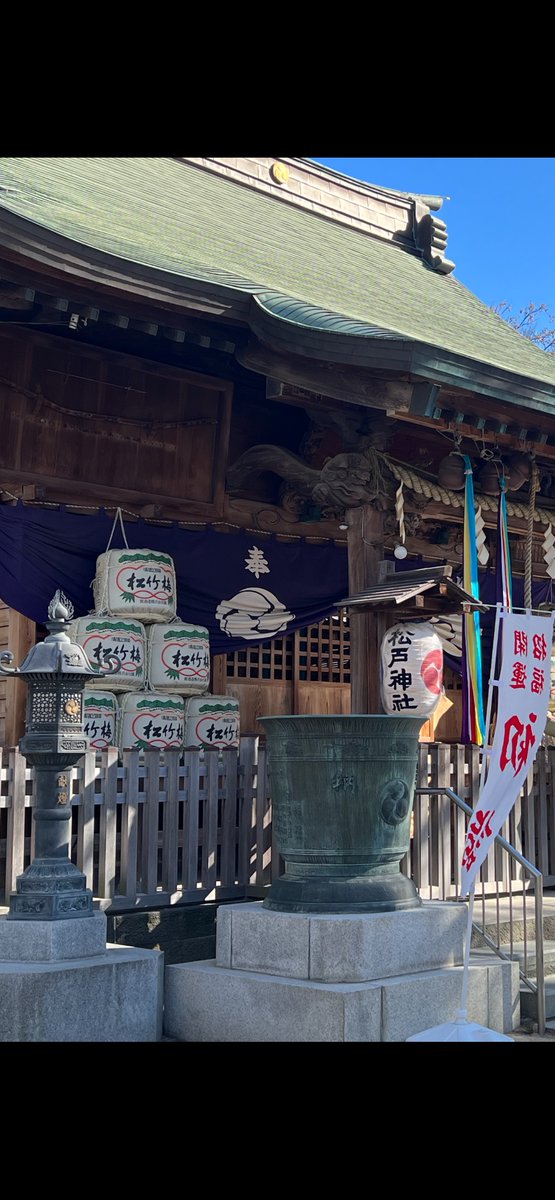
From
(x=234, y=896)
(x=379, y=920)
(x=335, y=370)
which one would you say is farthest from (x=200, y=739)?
(x=379, y=920)

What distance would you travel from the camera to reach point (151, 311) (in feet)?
27.7

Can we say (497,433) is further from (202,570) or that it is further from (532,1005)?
(532,1005)

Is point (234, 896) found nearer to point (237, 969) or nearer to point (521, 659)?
point (237, 969)

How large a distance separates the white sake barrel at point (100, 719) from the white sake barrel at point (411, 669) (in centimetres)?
219

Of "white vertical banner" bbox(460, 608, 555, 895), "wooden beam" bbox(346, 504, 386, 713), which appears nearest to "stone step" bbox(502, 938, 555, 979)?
"white vertical banner" bbox(460, 608, 555, 895)

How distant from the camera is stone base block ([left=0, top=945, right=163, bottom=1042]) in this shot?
577 cm

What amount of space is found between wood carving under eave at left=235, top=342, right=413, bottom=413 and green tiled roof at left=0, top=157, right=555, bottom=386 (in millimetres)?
370

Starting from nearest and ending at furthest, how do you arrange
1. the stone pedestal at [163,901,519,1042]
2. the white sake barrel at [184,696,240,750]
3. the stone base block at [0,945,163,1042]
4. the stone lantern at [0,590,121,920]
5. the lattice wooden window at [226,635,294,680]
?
the stone base block at [0,945,163,1042], the stone pedestal at [163,901,519,1042], the stone lantern at [0,590,121,920], the white sake barrel at [184,696,240,750], the lattice wooden window at [226,635,294,680]

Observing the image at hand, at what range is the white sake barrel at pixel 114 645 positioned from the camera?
30.1 ft

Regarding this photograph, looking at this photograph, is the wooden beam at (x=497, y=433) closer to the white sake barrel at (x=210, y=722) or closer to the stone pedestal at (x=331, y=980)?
the white sake barrel at (x=210, y=722)

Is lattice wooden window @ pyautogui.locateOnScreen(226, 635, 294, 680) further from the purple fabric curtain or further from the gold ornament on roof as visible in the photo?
the gold ornament on roof

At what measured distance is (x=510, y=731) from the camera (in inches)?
239

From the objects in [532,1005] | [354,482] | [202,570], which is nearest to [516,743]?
[532,1005]

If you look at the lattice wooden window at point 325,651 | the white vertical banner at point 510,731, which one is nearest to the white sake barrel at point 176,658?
the lattice wooden window at point 325,651
